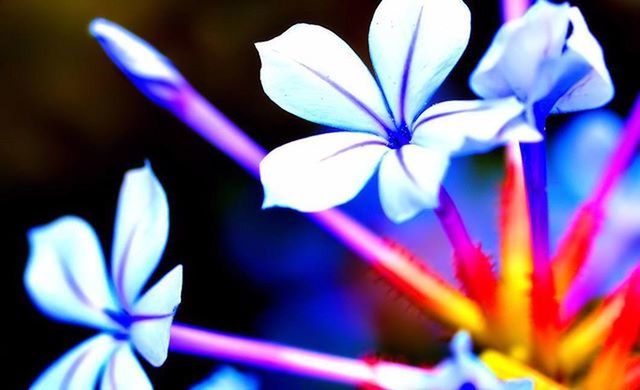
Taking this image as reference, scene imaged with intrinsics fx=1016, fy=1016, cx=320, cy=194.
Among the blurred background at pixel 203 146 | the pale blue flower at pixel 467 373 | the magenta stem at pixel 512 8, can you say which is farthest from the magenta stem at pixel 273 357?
the blurred background at pixel 203 146

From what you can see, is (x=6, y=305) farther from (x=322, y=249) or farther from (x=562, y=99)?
(x=562, y=99)

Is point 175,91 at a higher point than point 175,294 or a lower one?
higher

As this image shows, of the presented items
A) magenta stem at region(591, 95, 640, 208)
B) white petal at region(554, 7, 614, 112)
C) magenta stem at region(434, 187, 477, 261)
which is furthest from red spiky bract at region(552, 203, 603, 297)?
white petal at region(554, 7, 614, 112)

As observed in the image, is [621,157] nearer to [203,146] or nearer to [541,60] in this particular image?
[541,60]

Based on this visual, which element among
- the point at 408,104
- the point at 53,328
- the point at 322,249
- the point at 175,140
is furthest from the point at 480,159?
the point at 408,104

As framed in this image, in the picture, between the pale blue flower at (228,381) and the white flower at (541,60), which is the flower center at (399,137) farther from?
the pale blue flower at (228,381)
